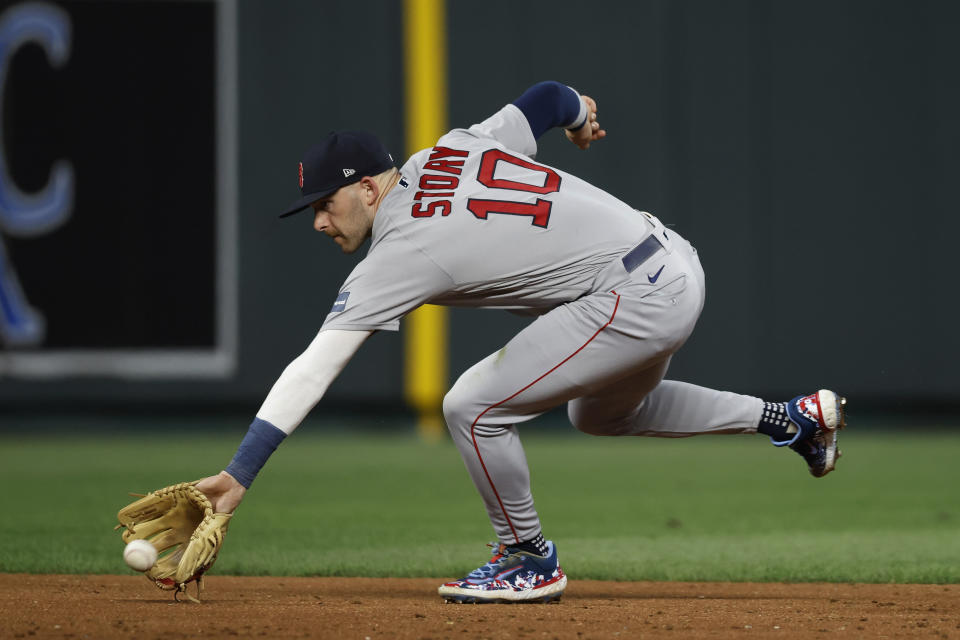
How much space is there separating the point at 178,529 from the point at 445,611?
697mm

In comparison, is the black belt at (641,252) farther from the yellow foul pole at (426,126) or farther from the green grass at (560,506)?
the yellow foul pole at (426,126)

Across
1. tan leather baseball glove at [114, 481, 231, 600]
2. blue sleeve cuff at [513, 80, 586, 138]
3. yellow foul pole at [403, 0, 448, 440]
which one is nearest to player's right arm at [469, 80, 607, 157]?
blue sleeve cuff at [513, 80, 586, 138]

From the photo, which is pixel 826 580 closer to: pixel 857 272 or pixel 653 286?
pixel 653 286

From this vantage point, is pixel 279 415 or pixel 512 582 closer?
pixel 279 415

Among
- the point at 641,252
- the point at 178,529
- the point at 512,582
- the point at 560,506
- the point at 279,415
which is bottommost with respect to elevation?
the point at 560,506

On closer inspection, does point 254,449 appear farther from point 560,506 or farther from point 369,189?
point 560,506

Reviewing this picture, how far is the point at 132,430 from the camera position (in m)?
9.69

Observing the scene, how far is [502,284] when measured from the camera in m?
3.48

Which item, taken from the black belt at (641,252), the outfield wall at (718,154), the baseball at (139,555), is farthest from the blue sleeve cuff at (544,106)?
the outfield wall at (718,154)

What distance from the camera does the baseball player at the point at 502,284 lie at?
336 centimetres

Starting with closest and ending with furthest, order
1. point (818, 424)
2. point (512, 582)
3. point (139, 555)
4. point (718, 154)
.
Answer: point (139, 555) → point (512, 582) → point (818, 424) → point (718, 154)

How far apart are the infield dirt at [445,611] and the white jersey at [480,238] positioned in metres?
0.72

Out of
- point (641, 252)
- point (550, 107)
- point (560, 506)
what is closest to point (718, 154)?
point (560, 506)

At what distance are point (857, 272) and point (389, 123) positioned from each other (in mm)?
3353
